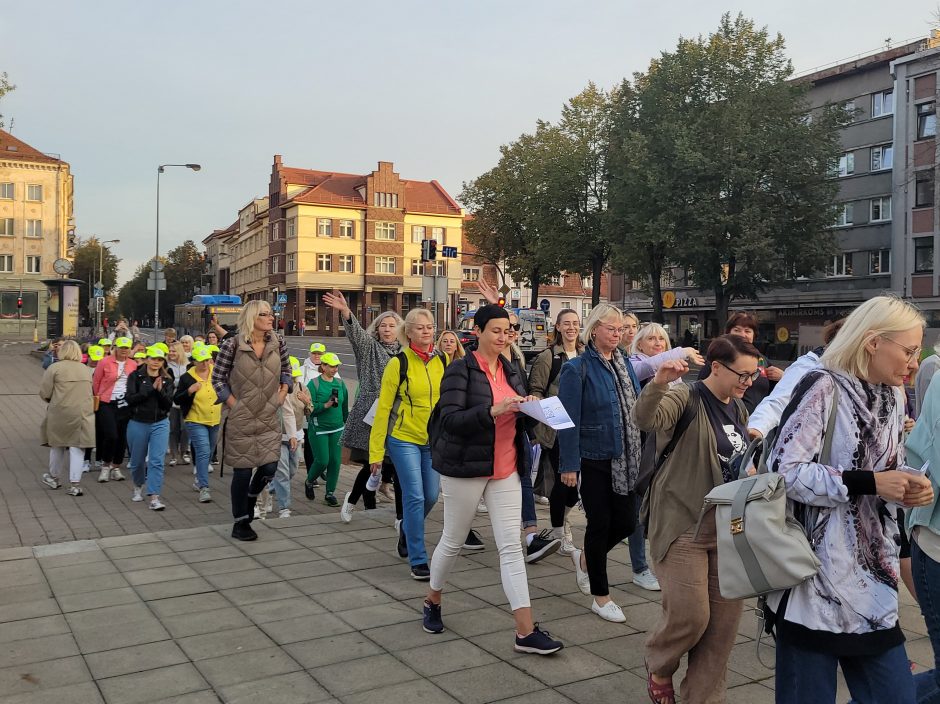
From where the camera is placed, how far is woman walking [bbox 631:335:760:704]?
3633 mm

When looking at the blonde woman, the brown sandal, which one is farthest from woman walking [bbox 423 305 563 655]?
the blonde woman

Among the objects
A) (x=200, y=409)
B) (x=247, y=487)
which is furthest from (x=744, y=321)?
(x=200, y=409)

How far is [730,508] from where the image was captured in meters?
2.87

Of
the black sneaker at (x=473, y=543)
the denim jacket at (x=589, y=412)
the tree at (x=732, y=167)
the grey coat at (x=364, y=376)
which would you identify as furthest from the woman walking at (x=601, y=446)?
the tree at (x=732, y=167)

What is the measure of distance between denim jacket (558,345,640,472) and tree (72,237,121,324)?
89654mm

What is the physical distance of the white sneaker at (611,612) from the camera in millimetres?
5105

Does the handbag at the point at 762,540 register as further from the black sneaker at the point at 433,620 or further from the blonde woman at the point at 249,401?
the blonde woman at the point at 249,401

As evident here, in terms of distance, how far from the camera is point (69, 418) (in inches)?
390

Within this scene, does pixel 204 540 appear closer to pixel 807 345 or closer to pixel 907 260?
pixel 807 345

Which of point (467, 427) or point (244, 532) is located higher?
point (467, 427)

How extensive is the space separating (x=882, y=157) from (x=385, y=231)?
47343 millimetres

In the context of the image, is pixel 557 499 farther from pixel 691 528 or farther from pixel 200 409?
pixel 200 409

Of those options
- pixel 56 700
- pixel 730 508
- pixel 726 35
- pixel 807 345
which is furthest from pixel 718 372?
pixel 726 35

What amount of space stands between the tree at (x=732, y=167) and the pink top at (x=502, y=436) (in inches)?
1150
